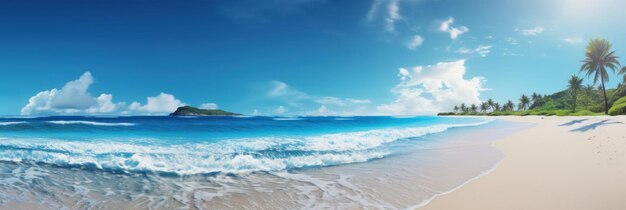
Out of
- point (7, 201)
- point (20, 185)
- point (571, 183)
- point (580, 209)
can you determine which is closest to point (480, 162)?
point (571, 183)

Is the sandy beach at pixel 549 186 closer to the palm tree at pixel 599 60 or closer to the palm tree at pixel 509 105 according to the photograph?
the palm tree at pixel 599 60

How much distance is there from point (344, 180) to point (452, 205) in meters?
3.01

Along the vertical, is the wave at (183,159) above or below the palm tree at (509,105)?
below

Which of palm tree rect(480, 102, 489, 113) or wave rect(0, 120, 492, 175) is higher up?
palm tree rect(480, 102, 489, 113)


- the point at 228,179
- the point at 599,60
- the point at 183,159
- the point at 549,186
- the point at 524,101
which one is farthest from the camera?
the point at 524,101

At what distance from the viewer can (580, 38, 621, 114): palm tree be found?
42219mm

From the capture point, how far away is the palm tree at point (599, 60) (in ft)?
139

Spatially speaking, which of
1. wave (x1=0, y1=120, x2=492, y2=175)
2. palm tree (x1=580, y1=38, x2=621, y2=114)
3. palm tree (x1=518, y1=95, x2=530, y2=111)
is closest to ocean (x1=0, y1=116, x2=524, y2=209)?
wave (x1=0, y1=120, x2=492, y2=175)

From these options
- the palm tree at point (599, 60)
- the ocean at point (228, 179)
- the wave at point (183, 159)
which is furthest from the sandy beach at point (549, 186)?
the palm tree at point (599, 60)

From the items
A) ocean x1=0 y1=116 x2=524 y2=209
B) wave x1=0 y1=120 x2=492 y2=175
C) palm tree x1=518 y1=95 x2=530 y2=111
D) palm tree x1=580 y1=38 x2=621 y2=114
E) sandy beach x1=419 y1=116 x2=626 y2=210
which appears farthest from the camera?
palm tree x1=518 y1=95 x2=530 y2=111

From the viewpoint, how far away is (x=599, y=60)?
141 feet

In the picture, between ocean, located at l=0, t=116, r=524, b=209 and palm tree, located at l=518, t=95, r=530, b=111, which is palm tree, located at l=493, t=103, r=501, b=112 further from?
ocean, located at l=0, t=116, r=524, b=209

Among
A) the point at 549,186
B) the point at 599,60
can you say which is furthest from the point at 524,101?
the point at 549,186

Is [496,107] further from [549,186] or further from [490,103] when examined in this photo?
[549,186]
